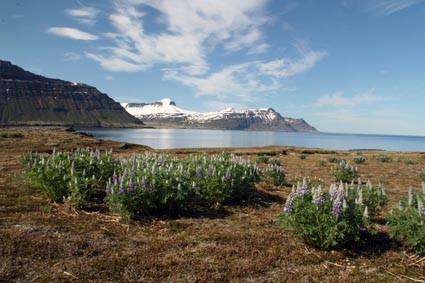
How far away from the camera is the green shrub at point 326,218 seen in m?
6.51

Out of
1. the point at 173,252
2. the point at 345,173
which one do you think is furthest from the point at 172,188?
the point at 345,173

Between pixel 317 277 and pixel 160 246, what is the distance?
3242 mm

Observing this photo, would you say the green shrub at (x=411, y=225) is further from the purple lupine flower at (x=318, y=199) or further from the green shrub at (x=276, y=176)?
the green shrub at (x=276, y=176)

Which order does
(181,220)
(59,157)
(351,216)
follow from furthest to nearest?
(59,157) < (181,220) < (351,216)

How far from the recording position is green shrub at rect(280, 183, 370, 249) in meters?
6.51

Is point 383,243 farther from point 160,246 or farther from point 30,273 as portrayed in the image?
point 30,273

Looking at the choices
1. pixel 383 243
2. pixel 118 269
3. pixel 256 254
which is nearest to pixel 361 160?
pixel 383 243

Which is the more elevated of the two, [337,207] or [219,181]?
[337,207]

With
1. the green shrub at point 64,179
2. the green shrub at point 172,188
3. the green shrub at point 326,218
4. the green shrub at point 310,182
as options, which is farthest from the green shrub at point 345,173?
the green shrub at point 64,179

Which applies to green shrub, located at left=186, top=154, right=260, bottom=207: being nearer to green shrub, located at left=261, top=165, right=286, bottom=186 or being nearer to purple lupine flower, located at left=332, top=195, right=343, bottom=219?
green shrub, located at left=261, top=165, right=286, bottom=186

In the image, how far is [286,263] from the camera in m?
6.41

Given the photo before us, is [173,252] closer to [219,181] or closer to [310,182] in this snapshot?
[219,181]

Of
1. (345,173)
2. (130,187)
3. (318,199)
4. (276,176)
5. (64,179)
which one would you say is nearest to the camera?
(318,199)

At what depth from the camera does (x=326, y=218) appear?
21.5 ft
